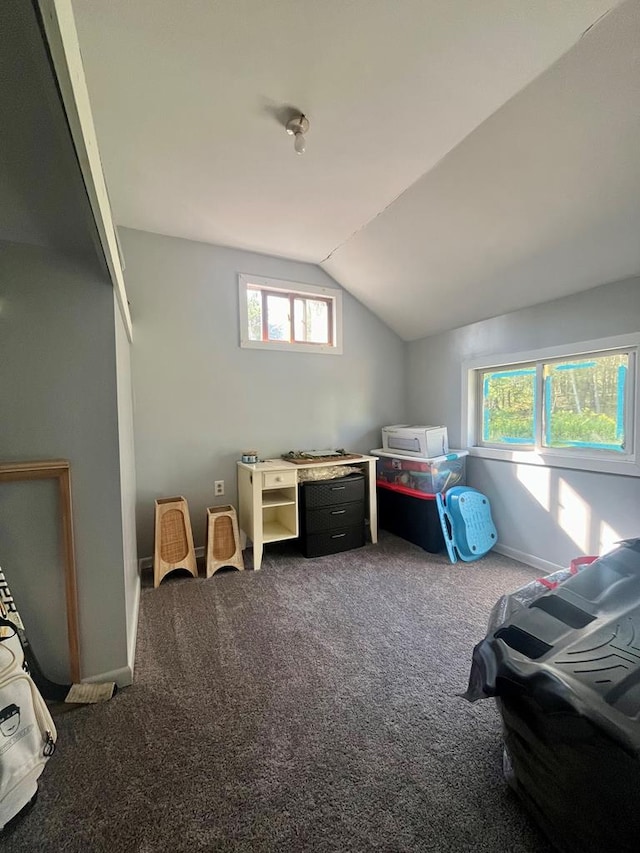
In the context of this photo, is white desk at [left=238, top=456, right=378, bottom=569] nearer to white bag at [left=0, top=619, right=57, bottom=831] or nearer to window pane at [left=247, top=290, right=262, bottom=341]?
window pane at [left=247, top=290, right=262, bottom=341]

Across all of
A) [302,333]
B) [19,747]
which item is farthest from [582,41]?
[19,747]

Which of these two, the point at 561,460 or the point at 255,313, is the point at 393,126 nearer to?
the point at 255,313

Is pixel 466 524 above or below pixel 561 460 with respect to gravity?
below

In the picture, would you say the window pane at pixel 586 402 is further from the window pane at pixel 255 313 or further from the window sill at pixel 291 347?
the window pane at pixel 255 313

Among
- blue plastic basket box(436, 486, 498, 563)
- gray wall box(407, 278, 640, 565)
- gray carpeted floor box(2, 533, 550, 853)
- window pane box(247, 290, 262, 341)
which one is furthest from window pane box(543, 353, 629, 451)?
window pane box(247, 290, 262, 341)

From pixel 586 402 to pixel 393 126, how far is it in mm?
2085

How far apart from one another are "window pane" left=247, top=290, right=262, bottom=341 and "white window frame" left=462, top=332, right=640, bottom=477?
75.2 inches

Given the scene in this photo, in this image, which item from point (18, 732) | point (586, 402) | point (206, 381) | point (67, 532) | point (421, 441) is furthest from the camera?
point (421, 441)

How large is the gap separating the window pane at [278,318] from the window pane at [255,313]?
0.09 metres

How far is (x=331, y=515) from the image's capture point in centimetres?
280

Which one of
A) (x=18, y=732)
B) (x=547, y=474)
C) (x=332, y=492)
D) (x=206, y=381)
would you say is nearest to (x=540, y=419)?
(x=547, y=474)

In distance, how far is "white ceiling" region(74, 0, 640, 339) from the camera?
114 centimetres

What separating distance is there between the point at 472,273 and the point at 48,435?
2.81 meters

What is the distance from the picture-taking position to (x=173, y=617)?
195cm
